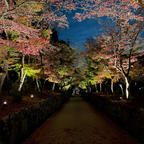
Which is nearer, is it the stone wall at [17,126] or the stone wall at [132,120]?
the stone wall at [17,126]

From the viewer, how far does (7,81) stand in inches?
516

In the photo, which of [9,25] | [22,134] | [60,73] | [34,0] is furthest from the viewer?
[60,73]

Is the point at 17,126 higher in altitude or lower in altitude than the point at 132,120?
lower

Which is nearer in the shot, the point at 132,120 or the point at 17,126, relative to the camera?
the point at 17,126

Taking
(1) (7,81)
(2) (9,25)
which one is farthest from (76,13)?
(1) (7,81)

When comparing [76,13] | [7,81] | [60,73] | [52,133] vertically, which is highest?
[76,13]

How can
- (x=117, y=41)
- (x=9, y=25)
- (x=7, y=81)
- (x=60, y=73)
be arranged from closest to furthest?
(x=9, y=25), (x=117, y=41), (x=7, y=81), (x=60, y=73)

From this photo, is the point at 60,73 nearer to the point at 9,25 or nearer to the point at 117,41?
the point at 117,41

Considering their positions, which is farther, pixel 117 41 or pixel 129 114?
pixel 117 41

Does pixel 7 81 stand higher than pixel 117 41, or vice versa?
pixel 117 41

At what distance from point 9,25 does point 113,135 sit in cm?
730

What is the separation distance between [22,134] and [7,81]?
9826mm

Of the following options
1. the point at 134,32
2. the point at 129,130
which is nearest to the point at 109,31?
the point at 134,32

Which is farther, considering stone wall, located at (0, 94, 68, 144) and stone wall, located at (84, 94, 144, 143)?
stone wall, located at (84, 94, 144, 143)
